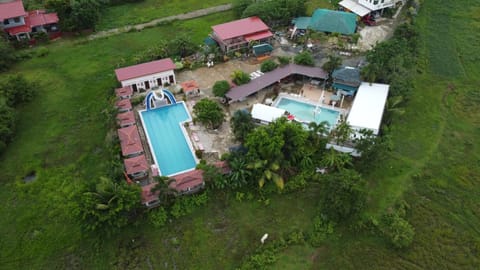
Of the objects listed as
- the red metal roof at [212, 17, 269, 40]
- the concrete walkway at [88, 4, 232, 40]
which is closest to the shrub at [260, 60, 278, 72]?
the red metal roof at [212, 17, 269, 40]

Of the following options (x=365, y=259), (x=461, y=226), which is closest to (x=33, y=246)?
(x=365, y=259)

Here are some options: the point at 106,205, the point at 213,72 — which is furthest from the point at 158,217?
the point at 213,72

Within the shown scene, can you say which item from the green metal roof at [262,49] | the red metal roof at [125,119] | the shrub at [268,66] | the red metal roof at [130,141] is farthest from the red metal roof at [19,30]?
the shrub at [268,66]

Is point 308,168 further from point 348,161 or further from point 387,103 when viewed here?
point 387,103

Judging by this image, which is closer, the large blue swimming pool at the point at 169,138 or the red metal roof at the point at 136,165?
the red metal roof at the point at 136,165

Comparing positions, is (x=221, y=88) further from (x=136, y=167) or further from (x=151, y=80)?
(x=136, y=167)

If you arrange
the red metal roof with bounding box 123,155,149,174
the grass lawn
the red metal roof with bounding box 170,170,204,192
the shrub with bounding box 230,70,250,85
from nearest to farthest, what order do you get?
1. the red metal roof with bounding box 170,170,204,192
2. the red metal roof with bounding box 123,155,149,174
3. the shrub with bounding box 230,70,250,85
4. the grass lawn

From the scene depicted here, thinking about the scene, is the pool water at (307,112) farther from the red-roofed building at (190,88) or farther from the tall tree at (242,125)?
the red-roofed building at (190,88)

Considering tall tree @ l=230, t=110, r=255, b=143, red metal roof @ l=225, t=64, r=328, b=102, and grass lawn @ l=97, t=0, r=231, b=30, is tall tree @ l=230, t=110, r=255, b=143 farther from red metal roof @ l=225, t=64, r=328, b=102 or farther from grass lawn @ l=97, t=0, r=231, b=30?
grass lawn @ l=97, t=0, r=231, b=30
